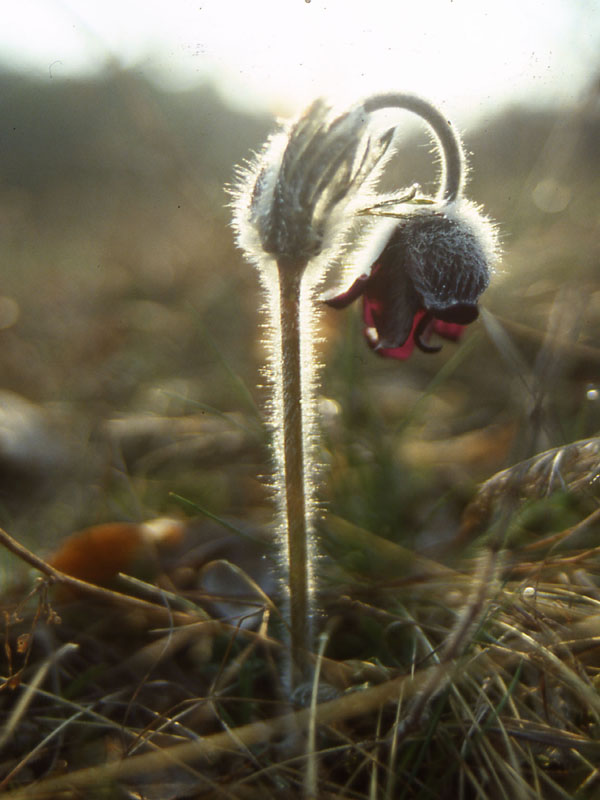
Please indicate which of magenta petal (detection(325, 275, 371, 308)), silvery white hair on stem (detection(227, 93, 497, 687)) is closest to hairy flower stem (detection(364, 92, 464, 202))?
silvery white hair on stem (detection(227, 93, 497, 687))

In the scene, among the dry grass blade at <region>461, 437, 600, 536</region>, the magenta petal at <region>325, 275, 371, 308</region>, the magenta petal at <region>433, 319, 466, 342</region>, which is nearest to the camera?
the dry grass blade at <region>461, 437, 600, 536</region>

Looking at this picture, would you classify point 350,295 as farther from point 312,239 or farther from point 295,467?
point 295,467

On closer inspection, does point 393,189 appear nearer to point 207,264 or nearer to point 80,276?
point 207,264

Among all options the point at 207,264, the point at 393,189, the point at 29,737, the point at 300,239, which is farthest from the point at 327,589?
the point at 207,264

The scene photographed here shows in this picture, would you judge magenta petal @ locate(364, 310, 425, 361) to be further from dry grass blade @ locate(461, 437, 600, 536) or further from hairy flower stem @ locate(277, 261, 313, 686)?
dry grass blade @ locate(461, 437, 600, 536)

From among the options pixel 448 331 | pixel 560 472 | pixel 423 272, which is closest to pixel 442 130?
pixel 423 272

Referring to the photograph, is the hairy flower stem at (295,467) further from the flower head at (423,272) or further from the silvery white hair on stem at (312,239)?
the flower head at (423,272)

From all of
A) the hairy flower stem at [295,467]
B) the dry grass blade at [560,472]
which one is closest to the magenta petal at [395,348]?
the hairy flower stem at [295,467]
